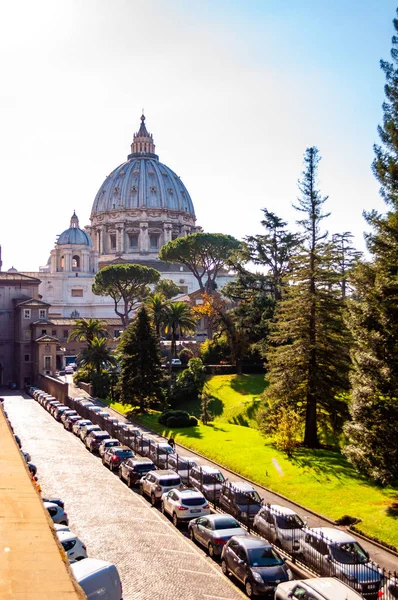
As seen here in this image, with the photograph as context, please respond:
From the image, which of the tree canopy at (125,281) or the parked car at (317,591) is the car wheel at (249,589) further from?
the tree canopy at (125,281)

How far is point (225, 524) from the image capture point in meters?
19.6

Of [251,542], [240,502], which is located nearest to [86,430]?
[240,502]

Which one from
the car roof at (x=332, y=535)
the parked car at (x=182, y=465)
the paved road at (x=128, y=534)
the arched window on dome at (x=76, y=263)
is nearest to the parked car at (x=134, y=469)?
the paved road at (x=128, y=534)

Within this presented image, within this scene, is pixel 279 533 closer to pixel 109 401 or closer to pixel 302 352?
pixel 302 352

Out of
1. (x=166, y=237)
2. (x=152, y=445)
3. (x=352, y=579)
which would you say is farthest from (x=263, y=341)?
(x=166, y=237)

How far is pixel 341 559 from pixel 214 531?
4.00 meters

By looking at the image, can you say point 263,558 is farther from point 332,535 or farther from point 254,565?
point 332,535

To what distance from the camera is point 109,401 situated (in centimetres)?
5291

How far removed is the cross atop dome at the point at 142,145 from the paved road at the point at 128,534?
489 feet

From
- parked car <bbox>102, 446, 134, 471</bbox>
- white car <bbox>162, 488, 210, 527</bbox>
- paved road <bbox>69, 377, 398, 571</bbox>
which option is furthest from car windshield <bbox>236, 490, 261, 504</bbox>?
parked car <bbox>102, 446, 134, 471</bbox>

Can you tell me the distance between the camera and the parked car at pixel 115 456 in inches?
1204

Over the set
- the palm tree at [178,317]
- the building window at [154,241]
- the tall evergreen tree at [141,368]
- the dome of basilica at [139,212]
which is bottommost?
the tall evergreen tree at [141,368]

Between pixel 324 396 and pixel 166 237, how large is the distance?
125886 mm

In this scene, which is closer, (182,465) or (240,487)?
(240,487)
